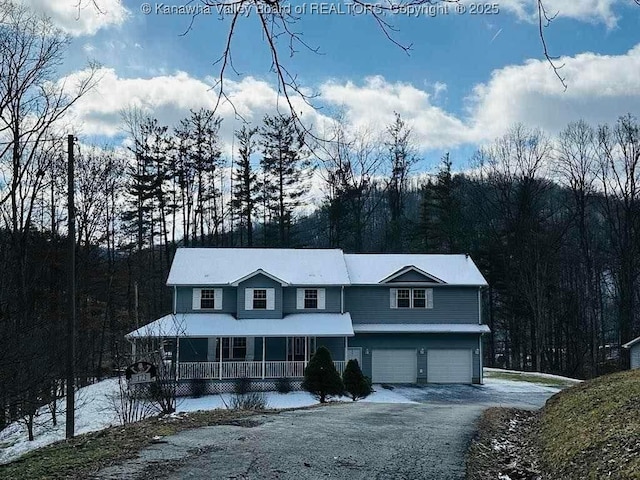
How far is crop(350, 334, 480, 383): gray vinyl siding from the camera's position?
28.2 m

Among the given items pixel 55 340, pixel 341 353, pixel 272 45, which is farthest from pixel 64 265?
pixel 272 45

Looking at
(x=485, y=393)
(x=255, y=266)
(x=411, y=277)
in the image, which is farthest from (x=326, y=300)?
(x=485, y=393)

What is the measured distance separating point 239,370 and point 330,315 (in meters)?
4.85

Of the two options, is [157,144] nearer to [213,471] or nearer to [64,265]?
[64,265]

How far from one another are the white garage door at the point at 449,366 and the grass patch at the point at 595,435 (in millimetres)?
16056

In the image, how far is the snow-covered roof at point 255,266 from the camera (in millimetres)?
28031

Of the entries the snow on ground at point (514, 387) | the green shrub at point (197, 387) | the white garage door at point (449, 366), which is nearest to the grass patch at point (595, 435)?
the snow on ground at point (514, 387)

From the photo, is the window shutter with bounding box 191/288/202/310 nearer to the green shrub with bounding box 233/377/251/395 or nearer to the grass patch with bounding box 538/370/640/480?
the green shrub with bounding box 233/377/251/395

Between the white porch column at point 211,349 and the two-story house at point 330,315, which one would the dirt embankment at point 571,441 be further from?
the white porch column at point 211,349

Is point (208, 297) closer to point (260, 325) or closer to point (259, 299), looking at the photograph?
point (259, 299)

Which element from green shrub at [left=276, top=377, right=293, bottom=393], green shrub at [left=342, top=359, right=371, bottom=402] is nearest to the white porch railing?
green shrub at [left=276, top=377, right=293, bottom=393]

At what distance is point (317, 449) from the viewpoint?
8820 mm

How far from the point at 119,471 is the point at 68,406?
681 centimetres

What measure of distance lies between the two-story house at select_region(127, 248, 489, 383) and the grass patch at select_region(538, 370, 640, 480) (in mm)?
15462
